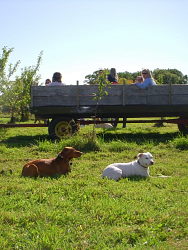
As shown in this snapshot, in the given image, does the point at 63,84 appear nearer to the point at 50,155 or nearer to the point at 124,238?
the point at 50,155

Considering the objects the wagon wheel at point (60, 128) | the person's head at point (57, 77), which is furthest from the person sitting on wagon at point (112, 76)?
the wagon wheel at point (60, 128)

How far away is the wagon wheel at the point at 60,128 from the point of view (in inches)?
462

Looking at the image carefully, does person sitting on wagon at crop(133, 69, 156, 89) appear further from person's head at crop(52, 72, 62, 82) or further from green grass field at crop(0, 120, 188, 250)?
green grass field at crop(0, 120, 188, 250)

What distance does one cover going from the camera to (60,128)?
465 inches

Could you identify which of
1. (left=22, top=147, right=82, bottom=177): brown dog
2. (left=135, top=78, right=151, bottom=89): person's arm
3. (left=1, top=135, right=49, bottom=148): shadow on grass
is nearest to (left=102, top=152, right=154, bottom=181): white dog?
(left=22, top=147, right=82, bottom=177): brown dog

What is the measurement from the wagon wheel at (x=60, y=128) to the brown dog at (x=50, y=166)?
441 cm

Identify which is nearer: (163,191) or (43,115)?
(163,191)

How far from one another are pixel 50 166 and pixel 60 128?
4.74 metres

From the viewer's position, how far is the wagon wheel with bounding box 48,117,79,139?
38.5ft

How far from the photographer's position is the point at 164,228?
437 centimetres

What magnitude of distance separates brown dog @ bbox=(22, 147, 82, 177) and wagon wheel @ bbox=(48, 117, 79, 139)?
4408 millimetres

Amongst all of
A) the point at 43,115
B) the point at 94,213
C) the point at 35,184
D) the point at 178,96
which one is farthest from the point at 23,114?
the point at 94,213

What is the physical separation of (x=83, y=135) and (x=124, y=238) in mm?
6270

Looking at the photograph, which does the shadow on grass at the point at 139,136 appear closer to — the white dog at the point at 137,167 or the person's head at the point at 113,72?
the person's head at the point at 113,72
